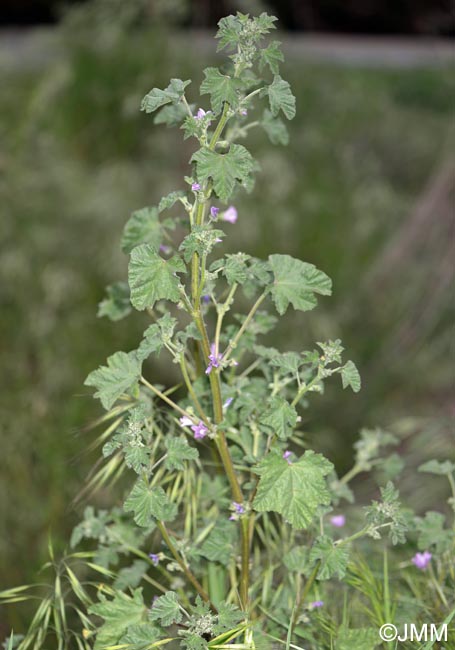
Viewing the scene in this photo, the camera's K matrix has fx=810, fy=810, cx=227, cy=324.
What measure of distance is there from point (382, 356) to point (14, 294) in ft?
2.55

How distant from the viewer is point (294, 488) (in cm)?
53

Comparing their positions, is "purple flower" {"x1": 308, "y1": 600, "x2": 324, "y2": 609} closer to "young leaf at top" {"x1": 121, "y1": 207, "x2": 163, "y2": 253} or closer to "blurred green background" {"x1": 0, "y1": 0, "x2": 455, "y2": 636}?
"young leaf at top" {"x1": 121, "y1": 207, "x2": 163, "y2": 253}

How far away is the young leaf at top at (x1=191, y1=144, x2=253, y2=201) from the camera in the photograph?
20.0 inches

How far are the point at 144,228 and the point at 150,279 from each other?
16 centimetres

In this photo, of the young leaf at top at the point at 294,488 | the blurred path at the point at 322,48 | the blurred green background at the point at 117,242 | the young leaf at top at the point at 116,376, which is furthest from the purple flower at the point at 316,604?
the blurred path at the point at 322,48

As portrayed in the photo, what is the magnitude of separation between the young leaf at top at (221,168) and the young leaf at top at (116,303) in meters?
0.23

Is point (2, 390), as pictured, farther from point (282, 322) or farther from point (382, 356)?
point (382, 356)

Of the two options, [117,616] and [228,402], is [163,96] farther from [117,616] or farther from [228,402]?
[117,616]

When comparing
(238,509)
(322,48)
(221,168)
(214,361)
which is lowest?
(322,48)

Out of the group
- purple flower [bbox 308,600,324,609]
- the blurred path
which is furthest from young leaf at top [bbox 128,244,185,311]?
the blurred path

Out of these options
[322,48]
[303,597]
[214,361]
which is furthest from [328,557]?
[322,48]

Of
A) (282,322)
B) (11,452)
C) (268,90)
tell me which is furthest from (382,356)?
(268,90)

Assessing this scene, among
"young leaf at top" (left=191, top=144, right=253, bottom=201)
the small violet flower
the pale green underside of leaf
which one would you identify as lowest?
the pale green underside of leaf

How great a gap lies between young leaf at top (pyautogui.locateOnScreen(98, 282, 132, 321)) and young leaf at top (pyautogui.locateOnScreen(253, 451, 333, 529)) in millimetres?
240
